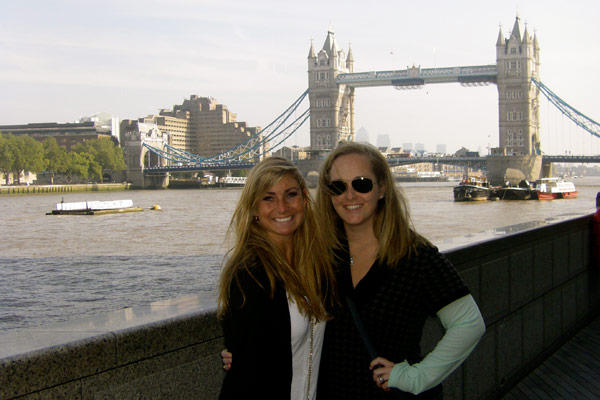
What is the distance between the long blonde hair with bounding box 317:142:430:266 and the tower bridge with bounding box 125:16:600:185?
44.3 meters

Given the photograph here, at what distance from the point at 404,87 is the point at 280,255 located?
2195 inches

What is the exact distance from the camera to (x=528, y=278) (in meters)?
2.70

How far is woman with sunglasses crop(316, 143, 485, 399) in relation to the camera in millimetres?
1126

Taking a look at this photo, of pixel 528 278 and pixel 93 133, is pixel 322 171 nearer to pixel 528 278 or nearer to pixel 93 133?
pixel 528 278

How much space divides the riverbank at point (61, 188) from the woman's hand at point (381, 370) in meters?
43.9

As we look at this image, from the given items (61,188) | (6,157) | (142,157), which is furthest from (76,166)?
(142,157)

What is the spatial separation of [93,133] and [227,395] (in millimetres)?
77862

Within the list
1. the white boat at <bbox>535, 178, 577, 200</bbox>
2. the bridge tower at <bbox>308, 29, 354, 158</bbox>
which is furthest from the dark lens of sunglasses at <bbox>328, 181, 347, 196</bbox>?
the bridge tower at <bbox>308, 29, 354, 158</bbox>

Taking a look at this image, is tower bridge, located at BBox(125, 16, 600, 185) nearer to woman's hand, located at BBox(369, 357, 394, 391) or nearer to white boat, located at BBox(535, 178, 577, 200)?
white boat, located at BBox(535, 178, 577, 200)

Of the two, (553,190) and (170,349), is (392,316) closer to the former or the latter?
(170,349)

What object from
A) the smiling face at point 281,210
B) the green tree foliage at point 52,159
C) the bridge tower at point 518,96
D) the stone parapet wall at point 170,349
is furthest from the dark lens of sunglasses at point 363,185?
the bridge tower at point 518,96

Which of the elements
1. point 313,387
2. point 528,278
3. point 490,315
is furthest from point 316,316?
point 528,278

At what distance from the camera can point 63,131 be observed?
7638cm

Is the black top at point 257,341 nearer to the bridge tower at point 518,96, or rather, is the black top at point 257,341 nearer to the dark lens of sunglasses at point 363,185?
the dark lens of sunglasses at point 363,185
